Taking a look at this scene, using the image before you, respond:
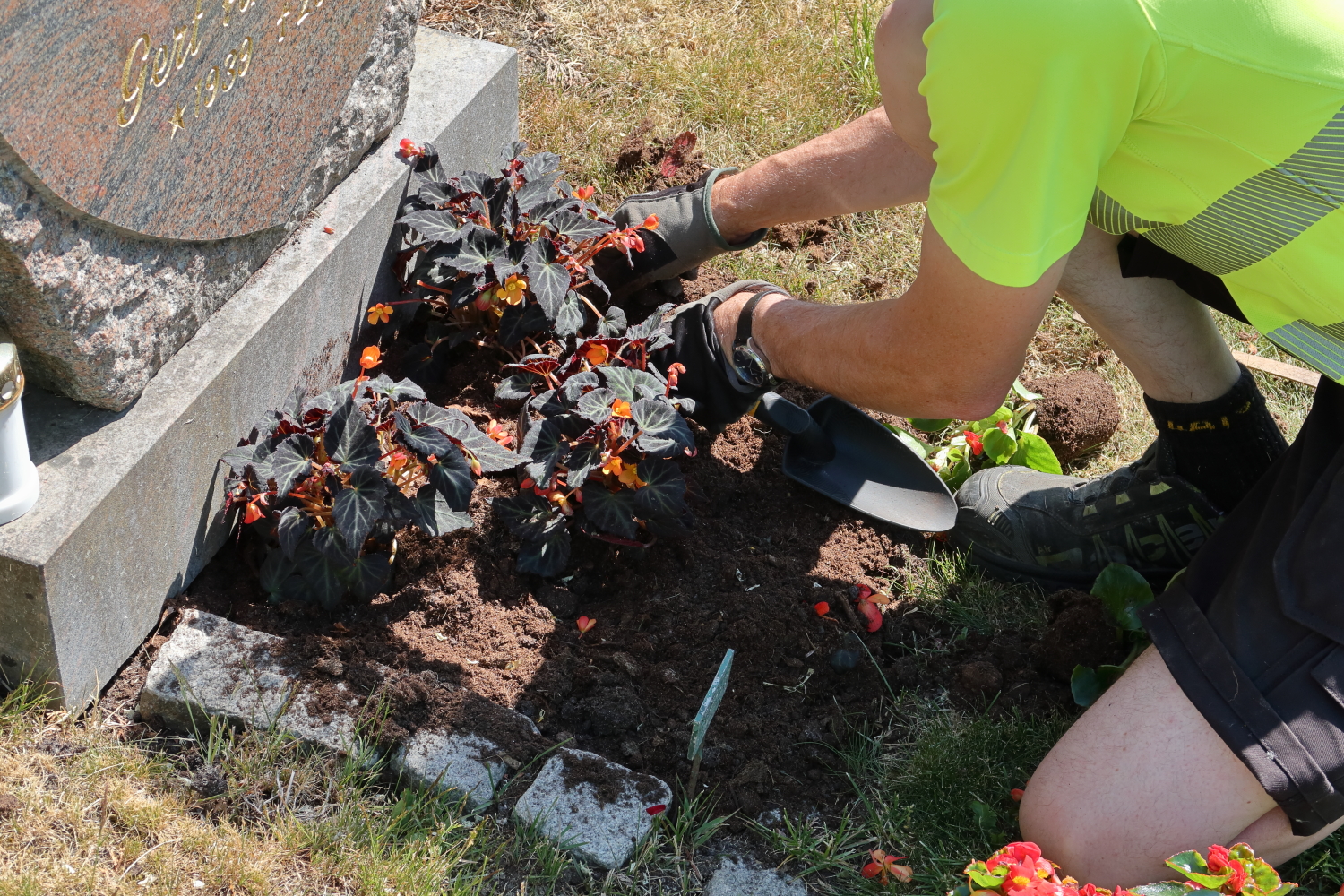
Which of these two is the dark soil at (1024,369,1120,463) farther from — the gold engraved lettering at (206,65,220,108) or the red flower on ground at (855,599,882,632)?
the gold engraved lettering at (206,65,220,108)

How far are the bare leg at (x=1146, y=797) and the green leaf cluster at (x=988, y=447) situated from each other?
0.81 metres

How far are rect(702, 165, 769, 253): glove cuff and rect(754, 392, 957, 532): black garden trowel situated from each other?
395 mm

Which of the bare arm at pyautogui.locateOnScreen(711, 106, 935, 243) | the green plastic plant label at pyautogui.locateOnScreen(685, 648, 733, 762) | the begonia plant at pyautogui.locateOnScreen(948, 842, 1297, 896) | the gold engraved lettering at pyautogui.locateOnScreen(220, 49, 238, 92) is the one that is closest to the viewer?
the begonia plant at pyautogui.locateOnScreen(948, 842, 1297, 896)

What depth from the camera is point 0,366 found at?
1.50 metres

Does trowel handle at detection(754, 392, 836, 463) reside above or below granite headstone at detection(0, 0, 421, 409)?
below

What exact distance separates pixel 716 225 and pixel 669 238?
11 centimetres

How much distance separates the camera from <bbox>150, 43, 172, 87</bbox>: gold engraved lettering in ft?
5.37

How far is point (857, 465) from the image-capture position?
241 centimetres

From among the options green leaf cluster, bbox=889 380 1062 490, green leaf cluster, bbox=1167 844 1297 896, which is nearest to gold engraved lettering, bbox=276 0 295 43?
green leaf cluster, bbox=889 380 1062 490

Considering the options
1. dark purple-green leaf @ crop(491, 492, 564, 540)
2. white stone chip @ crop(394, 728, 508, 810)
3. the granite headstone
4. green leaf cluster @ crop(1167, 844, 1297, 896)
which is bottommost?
white stone chip @ crop(394, 728, 508, 810)

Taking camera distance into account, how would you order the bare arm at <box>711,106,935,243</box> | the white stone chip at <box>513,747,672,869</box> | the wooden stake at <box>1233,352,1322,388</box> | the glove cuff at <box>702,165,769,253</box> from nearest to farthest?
the white stone chip at <box>513,747,672,869</box> → the bare arm at <box>711,106,935,243</box> → the glove cuff at <box>702,165,769,253</box> → the wooden stake at <box>1233,352,1322,388</box>

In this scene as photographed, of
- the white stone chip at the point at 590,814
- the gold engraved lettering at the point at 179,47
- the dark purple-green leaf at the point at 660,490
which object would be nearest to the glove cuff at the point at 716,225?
the dark purple-green leaf at the point at 660,490

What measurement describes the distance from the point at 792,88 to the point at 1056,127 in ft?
6.75

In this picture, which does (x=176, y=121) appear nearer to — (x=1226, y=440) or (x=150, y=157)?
(x=150, y=157)
